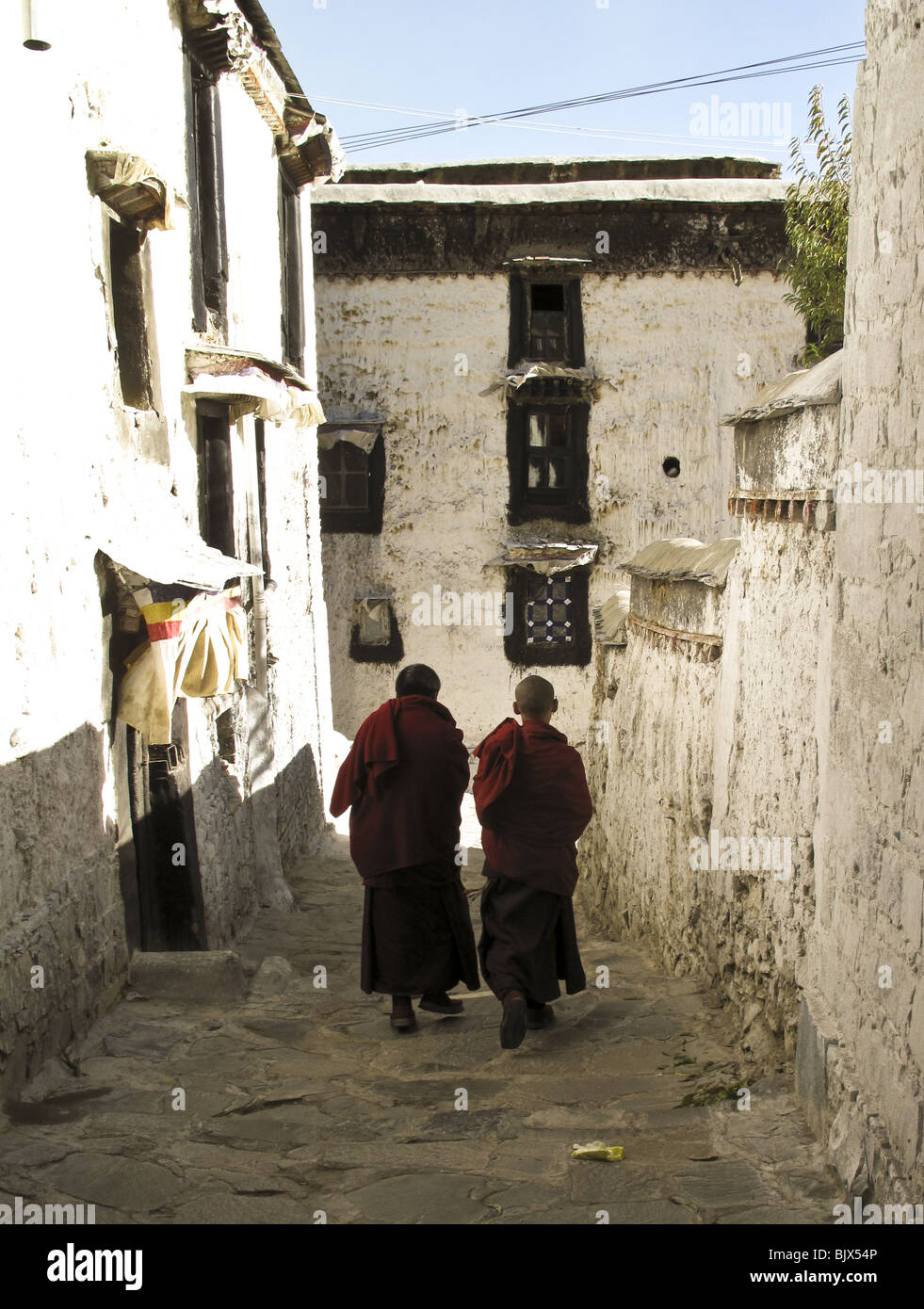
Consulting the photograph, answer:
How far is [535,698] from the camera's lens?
5188mm

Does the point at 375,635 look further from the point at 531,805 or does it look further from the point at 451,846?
the point at 531,805

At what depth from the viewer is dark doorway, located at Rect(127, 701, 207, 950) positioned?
6.01 meters

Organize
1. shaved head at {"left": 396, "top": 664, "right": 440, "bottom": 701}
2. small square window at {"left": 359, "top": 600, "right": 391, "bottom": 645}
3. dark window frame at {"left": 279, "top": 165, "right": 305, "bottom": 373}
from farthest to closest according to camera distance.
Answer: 1. small square window at {"left": 359, "top": 600, "right": 391, "bottom": 645}
2. dark window frame at {"left": 279, "top": 165, "right": 305, "bottom": 373}
3. shaved head at {"left": 396, "top": 664, "right": 440, "bottom": 701}

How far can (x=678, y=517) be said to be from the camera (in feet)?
49.3

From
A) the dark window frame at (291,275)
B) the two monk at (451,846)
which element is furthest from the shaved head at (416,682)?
the dark window frame at (291,275)

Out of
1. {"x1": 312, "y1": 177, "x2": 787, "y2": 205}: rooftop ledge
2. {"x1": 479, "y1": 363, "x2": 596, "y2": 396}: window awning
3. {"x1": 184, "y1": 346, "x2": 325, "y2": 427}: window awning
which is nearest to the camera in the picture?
{"x1": 184, "y1": 346, "x2": 325, "y2": 427}: window awning

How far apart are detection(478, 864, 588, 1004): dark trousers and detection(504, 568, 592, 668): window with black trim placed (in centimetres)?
1007

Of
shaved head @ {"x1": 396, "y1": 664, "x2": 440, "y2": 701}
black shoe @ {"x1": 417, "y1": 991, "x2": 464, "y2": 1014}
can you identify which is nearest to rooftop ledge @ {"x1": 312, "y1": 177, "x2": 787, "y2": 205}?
shaved head @ {"x1": 396, "y1": 664, "x2": 440, "y2": 701}

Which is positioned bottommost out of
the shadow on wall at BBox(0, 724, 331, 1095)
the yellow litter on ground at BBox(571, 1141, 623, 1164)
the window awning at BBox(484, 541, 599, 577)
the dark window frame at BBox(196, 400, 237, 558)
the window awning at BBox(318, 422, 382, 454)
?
the yellow litter on ground at BBox(571, 1141, 623, 1164)

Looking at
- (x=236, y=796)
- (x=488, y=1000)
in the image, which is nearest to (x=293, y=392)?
(x=236, y=796)

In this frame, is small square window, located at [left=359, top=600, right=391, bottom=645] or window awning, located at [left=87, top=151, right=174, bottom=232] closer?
window awning, located at [left=87, top=151, right=174, bottom=232]

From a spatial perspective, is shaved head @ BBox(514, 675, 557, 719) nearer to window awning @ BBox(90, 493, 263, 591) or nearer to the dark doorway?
window awning @ BBox(90, 493, 263, 591)

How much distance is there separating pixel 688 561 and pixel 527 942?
1963 mm
